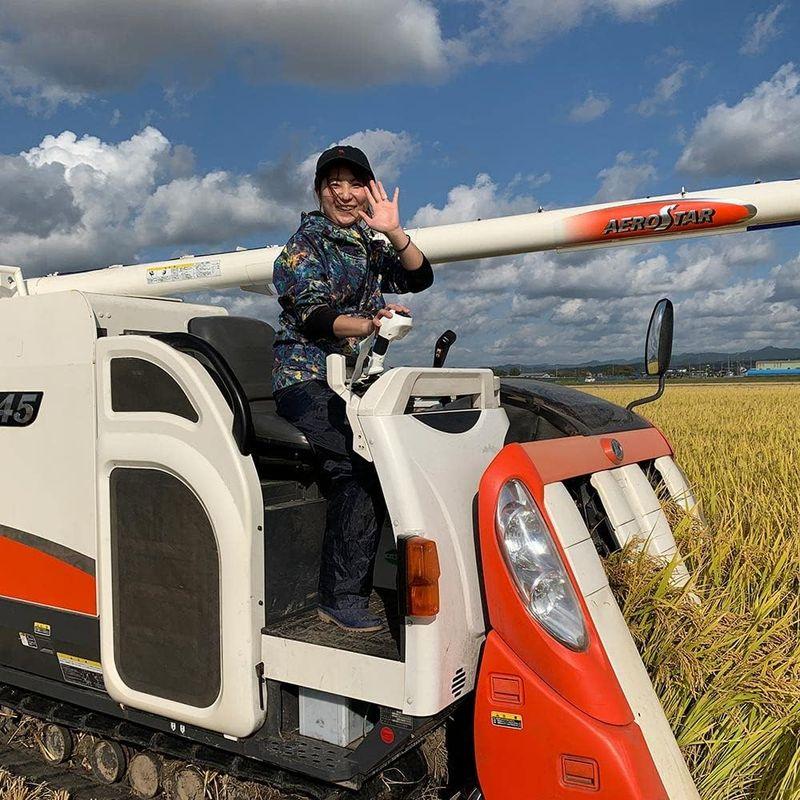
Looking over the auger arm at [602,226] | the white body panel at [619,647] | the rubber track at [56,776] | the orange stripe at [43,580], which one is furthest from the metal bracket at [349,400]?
the auger arm at [602,226]

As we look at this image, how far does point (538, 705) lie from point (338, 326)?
1.38 m

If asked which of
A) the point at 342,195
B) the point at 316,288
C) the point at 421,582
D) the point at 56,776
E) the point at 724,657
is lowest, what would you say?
the point at 56,776

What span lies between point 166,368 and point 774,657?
2461 mm

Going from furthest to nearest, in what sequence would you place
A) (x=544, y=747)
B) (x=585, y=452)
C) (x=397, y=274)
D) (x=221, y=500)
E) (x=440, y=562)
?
(x=397, y=274) → (x=585, y=452) → (x=221, y=500) → (x=440, y=562) → (x=544, y=747)

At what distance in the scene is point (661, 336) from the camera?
3.44m

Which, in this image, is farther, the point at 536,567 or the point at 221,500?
the point at 221,500

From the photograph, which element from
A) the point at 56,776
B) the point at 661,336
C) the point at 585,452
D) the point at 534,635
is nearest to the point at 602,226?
the point at 661,336

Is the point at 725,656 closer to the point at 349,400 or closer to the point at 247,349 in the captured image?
the point at 349,400

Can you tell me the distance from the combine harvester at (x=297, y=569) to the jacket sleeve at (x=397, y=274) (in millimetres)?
298

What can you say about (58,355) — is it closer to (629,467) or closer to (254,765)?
(254,765)

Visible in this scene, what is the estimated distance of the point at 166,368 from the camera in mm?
2850

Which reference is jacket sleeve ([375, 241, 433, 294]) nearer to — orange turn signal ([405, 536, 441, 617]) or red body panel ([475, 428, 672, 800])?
red body panel ([475, 428, 672, 800])

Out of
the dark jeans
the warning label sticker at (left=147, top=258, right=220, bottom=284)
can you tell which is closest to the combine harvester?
the dark jeans

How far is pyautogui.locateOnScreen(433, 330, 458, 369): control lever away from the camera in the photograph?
339 cm
